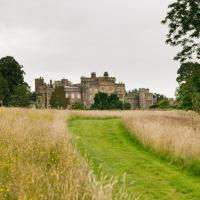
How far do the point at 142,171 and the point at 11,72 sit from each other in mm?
66362

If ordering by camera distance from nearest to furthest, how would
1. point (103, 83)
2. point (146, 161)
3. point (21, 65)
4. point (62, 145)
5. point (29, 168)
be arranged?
1. point (29, 168)
2. point (62, 145)
3. point (146, 161)
4. point (21, 65)
5. point (103, 83)

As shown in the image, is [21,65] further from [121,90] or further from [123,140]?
[121,90]

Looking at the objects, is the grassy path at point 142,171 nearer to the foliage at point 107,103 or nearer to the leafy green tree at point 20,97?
the leafy green tree at point 20,97

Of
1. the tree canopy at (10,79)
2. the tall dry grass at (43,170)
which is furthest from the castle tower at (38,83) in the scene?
the tall dry grass at (43,170)

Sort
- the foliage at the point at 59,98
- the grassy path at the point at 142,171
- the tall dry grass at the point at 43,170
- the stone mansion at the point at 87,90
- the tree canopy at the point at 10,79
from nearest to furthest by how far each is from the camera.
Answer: the tall dry grass at the point at 43,170 → the grassy path at the point at 142,171 → the tree canopy at the point at 10,79 → the foliage at the point at 59,98 → the stone mansion at the point at 87,90

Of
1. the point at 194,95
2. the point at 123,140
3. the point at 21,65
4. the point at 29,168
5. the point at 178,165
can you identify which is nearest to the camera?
the point at 29,168

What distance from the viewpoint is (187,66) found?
27875 millimetres

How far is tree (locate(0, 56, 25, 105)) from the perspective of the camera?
76062 mm

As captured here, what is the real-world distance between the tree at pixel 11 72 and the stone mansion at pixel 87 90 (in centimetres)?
6091

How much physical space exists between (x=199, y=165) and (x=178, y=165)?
111cm

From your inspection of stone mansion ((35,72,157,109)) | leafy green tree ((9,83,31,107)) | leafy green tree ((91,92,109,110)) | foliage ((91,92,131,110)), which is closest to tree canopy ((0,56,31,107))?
leafy green tree ((9,83,31,107))

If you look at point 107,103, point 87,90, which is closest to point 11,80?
point 107,103

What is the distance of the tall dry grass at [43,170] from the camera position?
240 inches

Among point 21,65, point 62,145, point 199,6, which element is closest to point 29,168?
point 62,145
